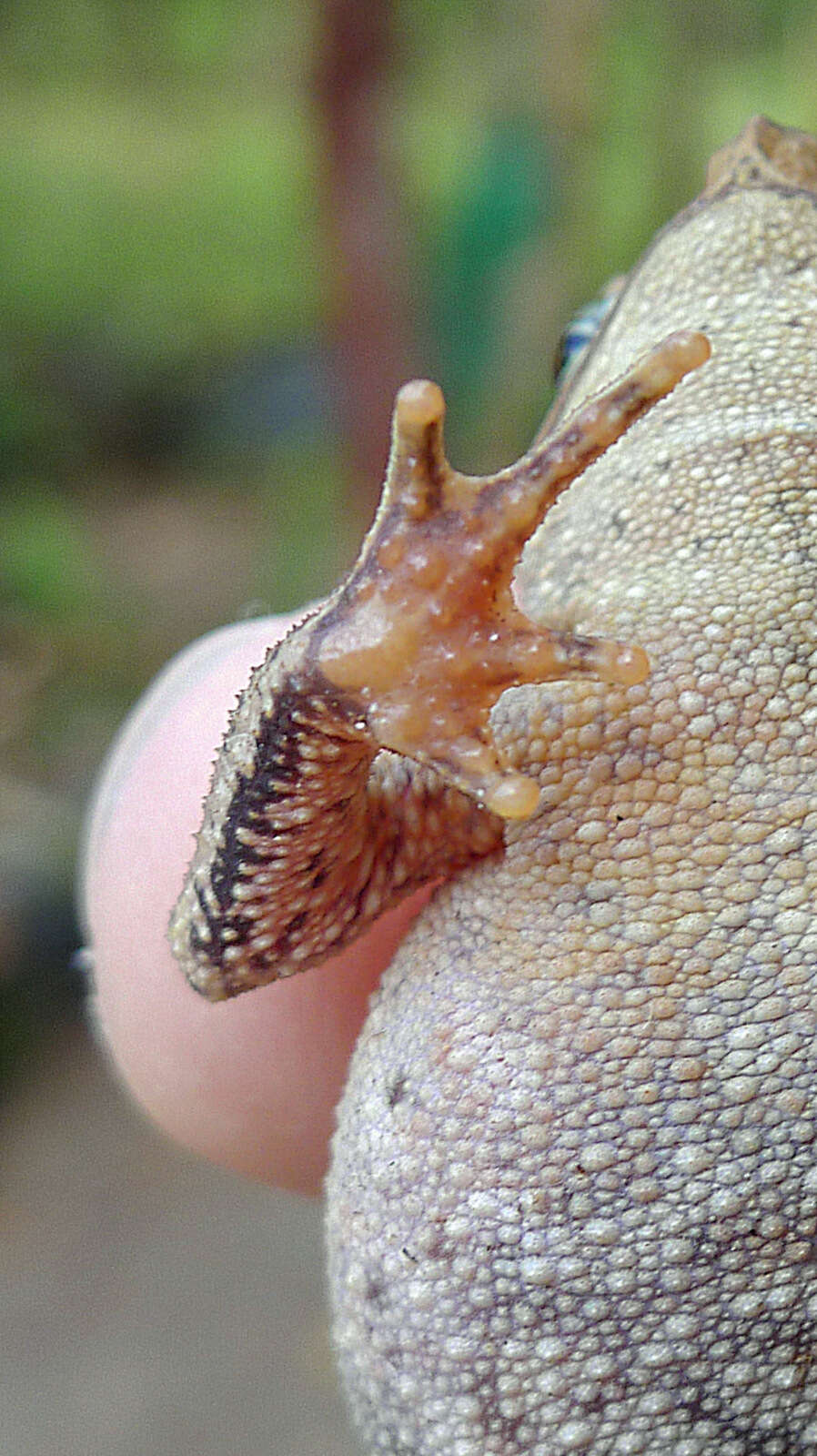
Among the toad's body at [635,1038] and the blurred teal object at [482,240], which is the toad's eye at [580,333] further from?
the blurred teal object at [482,240]

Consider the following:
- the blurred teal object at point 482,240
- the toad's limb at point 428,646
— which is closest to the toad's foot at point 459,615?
the toad's limb at point 428,646

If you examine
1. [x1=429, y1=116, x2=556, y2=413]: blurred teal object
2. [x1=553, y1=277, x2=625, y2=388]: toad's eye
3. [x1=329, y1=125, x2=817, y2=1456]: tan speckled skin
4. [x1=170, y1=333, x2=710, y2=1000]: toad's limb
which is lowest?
[x1=329, y1=125, x2=817, y2=1456]: tan speckled skin

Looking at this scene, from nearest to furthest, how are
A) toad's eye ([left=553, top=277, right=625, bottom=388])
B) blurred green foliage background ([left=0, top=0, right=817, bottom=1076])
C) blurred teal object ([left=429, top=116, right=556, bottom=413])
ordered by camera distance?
toad's eye ([left=553, top=277, right=625, bottom=388]), blurred green foliage background ([left=0, top=0, right=817, bottom=1076]), blurred teal object ([left=429, top=116, right=556, bottom=413])

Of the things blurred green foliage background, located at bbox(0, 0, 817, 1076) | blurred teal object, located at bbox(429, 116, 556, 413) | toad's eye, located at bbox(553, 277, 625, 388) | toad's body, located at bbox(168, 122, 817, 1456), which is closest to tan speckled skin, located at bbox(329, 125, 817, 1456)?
toad's body, located at bbox(168, 122, 817, 1456)

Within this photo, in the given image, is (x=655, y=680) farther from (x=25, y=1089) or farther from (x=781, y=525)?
(x=25, y=1089)

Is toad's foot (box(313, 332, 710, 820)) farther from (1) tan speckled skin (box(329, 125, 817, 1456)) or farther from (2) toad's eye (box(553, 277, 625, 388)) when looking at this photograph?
(2) toad's eye (box(553, 277, 625, 388))

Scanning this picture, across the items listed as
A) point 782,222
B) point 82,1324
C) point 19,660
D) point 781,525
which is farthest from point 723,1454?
point 19,660

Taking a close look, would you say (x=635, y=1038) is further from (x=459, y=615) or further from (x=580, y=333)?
(x=580, y=333)

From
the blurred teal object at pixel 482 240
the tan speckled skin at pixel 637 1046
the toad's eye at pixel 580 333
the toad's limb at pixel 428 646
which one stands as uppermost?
the blurred teal object at pixel 482 240
